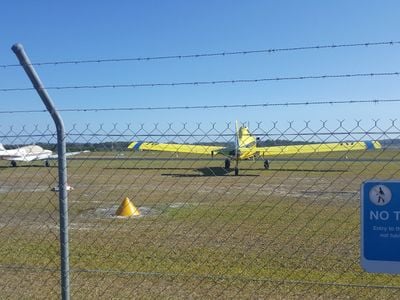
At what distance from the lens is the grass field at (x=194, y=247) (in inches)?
232

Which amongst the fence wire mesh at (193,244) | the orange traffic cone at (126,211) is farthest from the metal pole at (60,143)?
the orange traffic cone at (126,211)

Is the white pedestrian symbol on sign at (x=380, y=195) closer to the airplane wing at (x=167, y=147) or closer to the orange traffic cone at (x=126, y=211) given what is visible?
the airplane wing at (x=167, y=147)

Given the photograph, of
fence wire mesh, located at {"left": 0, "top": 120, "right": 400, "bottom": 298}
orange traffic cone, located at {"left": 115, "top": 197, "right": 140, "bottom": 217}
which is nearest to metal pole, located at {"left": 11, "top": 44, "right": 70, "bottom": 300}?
fence wire mesh, located at {"left": 0, "top": 120, "right": 400, "bottom": 298}

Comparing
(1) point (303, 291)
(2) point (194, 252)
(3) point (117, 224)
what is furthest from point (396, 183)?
(3) point (117, 224)

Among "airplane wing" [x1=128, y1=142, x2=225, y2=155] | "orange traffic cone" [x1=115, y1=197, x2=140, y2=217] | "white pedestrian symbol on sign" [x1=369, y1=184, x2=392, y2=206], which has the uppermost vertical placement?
"white pedestrian symbol on sign" [x1=369, y1=184, x2=392, y2=206]

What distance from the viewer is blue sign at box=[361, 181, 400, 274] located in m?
3.69

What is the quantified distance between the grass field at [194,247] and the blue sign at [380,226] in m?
0.55

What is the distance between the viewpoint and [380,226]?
3.73m

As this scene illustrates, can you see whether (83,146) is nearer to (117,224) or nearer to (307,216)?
(117,224)

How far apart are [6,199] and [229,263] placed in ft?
32.7

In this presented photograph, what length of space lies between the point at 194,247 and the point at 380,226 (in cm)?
477

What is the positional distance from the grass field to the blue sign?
1.82 ft

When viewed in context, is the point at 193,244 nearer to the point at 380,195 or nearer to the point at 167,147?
the point at 380,195

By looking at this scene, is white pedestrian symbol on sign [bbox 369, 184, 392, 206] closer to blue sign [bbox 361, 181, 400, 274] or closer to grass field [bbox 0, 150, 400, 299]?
blue sign [bbox 361, 181, 400, 274]
